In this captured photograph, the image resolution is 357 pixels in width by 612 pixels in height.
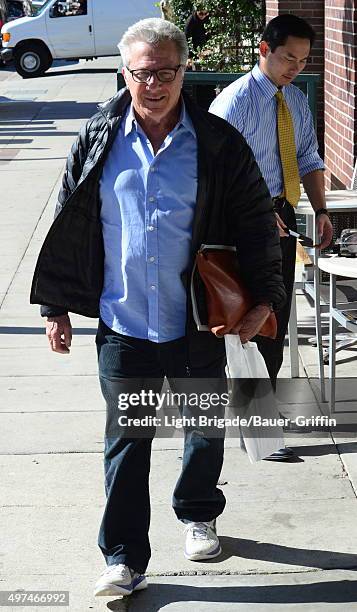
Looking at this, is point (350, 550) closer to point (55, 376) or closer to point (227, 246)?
point (227, 246)

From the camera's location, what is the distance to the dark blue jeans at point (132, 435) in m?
3.90

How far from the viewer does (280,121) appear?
16.6ft

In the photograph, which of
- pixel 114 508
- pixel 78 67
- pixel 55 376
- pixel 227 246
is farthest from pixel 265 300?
pixel 78 67

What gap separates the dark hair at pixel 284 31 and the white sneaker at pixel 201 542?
6.67 feet

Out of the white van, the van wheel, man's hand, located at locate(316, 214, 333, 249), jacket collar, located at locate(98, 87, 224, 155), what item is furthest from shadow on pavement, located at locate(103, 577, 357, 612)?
the van wheel

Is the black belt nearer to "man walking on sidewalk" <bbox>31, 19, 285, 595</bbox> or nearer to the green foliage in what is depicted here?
"man walking on sidewalk" <bbox>31, 19, 285, 595</bbox>

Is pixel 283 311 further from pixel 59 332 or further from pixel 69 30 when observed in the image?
pixel 69 30

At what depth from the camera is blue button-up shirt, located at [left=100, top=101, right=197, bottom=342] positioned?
12.4 feet

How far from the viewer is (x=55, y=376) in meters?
6.49

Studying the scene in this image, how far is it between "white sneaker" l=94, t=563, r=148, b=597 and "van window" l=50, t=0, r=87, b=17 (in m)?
25.8

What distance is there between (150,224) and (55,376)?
2863 mm

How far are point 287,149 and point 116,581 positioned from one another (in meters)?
2.12

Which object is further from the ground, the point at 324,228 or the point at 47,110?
the point at 324,228

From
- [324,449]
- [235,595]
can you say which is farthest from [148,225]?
[324,449]
